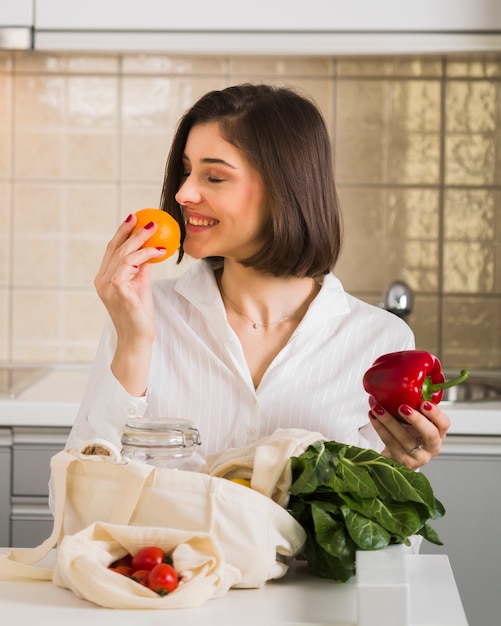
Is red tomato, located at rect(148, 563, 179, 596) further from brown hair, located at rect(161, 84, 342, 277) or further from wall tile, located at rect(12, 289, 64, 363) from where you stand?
wall tile, located at rect(12, 289, 64, 363)

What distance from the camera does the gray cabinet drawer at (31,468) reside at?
213 centimetres

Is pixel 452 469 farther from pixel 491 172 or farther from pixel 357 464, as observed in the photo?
pixel 357 464

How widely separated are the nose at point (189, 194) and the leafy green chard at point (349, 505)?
20.6 inches

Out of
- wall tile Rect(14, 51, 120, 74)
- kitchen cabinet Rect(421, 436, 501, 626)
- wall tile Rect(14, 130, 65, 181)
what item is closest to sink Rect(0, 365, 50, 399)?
wall tile Rect(14, 130, 65, 181)

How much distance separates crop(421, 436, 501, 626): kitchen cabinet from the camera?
83.6 inches

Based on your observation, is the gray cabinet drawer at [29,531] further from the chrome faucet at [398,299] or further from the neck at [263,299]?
the chrome faucet at [398,299]

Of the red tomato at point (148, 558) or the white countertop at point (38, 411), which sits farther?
the white countertop at point (38, 411)

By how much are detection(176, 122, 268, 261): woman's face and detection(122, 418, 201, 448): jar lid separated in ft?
1.67

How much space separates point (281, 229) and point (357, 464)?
56 centimetres

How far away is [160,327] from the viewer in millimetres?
A: 1610

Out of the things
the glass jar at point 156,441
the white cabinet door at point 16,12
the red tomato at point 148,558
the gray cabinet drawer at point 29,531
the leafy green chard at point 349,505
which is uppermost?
the white cabinet door at point 16,12

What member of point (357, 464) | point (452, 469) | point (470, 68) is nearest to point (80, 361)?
point (452, 469)

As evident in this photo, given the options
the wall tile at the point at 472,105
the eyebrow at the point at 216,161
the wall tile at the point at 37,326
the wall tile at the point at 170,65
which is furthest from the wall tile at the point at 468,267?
the eyebrow at the point at 216,161

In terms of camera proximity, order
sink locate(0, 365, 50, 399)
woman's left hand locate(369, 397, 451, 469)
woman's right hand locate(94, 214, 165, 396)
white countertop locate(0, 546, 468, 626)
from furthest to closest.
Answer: sink locate(0, 365, 50, 399)
woman's right hand locate(94, 214, 165, 396)
woman's left hand locate(369, 397, 451, 469)
white countertop locate(0, 546, 468, 626)
